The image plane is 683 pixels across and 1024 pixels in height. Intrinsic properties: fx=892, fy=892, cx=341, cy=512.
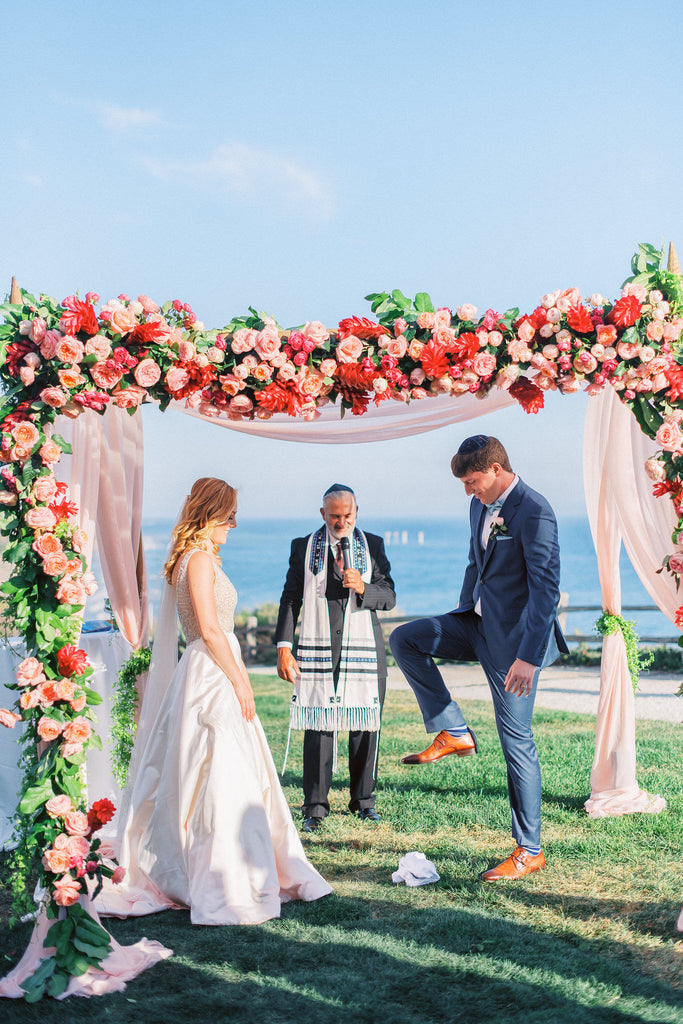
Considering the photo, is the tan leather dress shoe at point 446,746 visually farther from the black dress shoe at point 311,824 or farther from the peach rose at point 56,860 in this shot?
the peach rose at point 56,860

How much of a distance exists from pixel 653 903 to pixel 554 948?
0.77 meters

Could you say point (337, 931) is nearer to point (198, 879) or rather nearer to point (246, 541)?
point (198, 879)

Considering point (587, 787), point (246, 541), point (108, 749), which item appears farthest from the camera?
point (246, 541)

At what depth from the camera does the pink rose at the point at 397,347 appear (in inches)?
157

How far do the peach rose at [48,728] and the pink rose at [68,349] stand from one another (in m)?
1.47

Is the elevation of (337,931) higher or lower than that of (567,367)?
lower

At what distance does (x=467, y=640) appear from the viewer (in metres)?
5.02

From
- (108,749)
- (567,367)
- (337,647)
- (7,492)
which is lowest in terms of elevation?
(108,749)

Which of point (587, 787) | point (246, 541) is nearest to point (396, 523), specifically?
point (246, 541)

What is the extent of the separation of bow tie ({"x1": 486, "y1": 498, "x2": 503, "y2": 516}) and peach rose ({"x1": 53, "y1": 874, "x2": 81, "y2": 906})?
265 centimetres

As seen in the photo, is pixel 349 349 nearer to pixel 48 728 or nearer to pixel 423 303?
pixel 423 303

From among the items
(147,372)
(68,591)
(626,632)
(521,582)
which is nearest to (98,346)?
(147,372)

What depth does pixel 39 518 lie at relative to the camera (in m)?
3.65

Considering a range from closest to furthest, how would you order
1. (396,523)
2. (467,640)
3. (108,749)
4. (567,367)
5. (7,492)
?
(7,492) < (567,367) < (467,640) < (108,749) < (396,523)
